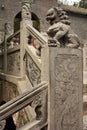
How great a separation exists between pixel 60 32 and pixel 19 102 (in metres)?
1.23

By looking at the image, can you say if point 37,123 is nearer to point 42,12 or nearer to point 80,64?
point 80,64

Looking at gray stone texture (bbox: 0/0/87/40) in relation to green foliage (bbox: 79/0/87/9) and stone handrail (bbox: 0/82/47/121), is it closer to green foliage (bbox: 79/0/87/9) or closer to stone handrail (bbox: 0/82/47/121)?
green foliage (bbox: 79/0/87/9)

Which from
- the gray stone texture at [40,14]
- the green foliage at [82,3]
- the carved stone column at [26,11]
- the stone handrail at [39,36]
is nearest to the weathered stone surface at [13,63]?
the carved stone column at [26,11]

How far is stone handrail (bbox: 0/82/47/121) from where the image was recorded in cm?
Result: 312

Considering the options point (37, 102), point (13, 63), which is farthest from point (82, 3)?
point (37, 102)

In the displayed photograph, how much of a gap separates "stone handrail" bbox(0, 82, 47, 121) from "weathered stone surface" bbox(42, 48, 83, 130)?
0.16 m

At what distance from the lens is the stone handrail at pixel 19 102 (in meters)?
3.12

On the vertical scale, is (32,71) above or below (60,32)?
below

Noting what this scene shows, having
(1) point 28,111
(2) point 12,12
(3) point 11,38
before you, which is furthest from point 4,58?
(2) point 12,12

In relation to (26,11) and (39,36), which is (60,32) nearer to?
(39,36)

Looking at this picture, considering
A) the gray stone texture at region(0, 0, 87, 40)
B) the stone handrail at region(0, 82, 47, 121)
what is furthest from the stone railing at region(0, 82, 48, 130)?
the gray stone texture at region(0, 0, 87, 40)

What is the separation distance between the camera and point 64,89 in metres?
3.50

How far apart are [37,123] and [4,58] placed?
12.2 feet

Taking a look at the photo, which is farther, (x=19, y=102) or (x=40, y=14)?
(x=40, y=14)
